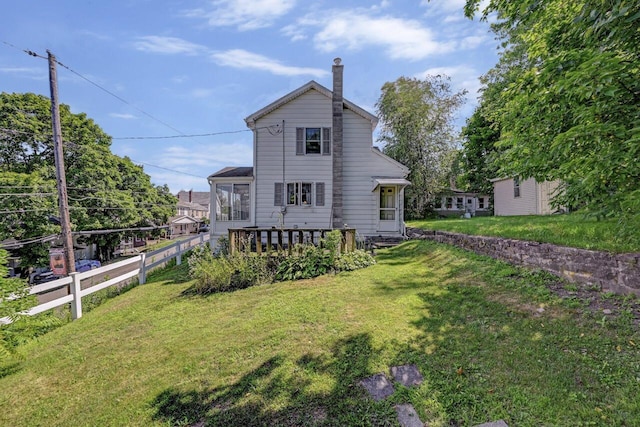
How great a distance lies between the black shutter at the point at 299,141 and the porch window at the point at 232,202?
305 cm

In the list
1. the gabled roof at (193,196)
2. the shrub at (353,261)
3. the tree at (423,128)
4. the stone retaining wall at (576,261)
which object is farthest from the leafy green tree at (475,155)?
the gabled roof at (193,196)

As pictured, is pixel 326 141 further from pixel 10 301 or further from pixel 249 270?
pixel 10 301

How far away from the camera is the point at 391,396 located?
299 cm

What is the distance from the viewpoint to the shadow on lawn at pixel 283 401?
2744 millimetres

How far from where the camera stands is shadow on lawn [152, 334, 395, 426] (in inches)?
108

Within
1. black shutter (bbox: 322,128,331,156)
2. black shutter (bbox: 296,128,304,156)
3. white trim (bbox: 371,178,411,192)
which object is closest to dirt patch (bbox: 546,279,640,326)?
white trim (bbox: 371,178,411,192)

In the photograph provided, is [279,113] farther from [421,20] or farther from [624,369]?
[624,369]

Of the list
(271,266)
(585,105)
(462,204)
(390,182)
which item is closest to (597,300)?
(585,105)

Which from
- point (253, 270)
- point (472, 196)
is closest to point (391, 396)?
point (253, 270)

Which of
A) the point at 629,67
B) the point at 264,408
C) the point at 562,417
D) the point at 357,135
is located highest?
the point at 357,135

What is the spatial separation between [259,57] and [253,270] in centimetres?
799

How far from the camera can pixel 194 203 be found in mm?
70188

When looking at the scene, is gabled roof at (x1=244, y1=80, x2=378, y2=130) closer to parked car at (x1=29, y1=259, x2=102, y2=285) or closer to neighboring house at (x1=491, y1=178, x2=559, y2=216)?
neighboring house at (x1=491, y1=178, x2=559, y2=216)

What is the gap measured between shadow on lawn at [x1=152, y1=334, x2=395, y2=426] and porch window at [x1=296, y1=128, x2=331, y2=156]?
36.5 feet
